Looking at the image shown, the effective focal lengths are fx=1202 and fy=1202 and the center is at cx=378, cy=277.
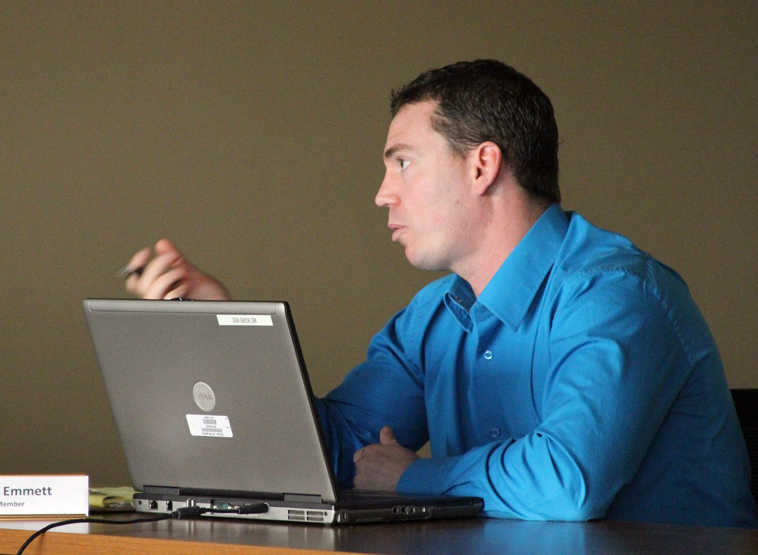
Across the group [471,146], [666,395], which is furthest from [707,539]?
[471,146]

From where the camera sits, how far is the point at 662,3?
13.8 ft

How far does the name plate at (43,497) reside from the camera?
1479mm

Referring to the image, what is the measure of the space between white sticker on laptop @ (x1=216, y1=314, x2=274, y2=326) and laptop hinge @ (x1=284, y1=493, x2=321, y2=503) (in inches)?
8.8

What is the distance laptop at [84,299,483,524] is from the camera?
144 centimetres

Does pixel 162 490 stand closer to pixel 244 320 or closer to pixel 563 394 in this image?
pixel 244 320

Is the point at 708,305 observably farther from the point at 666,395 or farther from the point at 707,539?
the point at 707,539

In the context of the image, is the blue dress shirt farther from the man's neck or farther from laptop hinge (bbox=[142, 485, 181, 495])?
laptop hinge (bbox=[142, 485, 181, 495])

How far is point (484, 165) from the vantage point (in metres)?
2.08

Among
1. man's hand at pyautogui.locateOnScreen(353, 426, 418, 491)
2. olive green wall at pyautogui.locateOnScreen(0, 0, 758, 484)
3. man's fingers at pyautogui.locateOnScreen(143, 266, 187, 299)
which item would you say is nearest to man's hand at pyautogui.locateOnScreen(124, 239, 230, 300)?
man's fingers at pyautogui.locateOnScreen(143, 266, 187, 299)

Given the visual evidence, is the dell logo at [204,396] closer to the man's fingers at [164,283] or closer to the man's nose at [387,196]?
the man's fingers at [164,283]

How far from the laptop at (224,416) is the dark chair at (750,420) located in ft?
2.07

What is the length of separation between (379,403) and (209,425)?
2.23 feet

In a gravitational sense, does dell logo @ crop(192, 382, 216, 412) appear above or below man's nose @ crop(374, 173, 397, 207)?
below

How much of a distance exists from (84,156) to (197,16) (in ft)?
2.08
